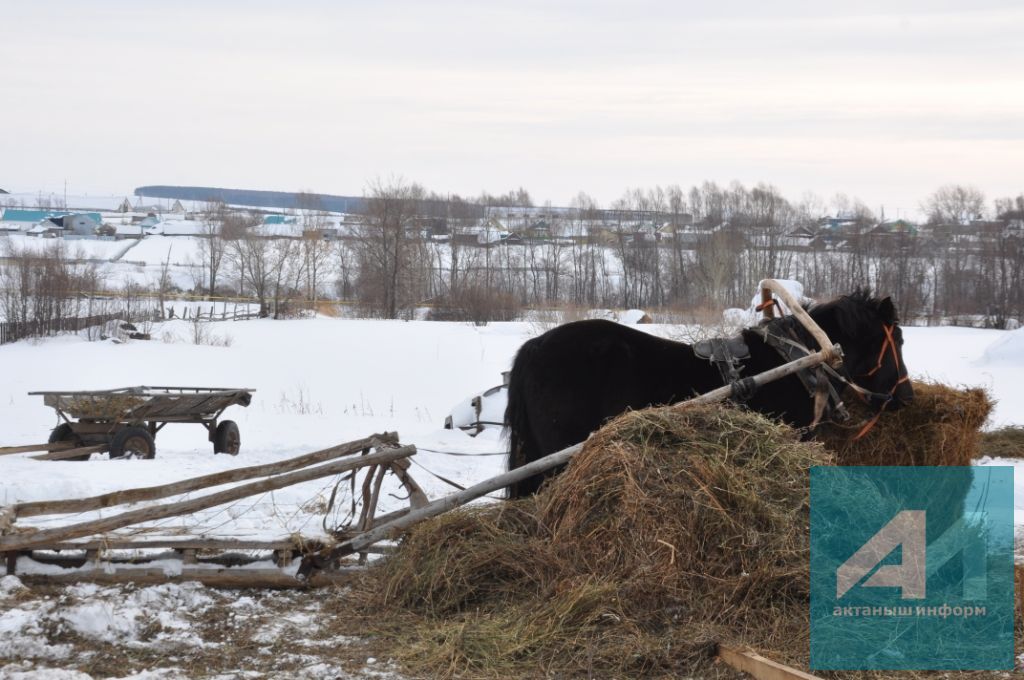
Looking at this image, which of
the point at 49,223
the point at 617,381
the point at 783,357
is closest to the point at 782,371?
the point at 783,357

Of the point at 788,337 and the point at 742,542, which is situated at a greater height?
the point at 788,337

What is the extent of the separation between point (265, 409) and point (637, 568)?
56.7 ft

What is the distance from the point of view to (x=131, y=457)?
11555 millimetres

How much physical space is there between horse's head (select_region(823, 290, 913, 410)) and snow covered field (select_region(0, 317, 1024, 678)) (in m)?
2.19

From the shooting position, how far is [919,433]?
6.70 metres

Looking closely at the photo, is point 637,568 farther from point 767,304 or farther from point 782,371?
point 767,304

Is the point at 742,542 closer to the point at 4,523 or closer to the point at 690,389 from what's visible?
the point at 690,389

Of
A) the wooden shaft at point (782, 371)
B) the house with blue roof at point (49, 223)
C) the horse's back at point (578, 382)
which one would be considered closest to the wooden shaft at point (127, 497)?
the horse's back at point (578, 382)

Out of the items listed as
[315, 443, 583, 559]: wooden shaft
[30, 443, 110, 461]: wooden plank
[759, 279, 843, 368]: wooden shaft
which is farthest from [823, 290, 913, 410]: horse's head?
Answer: [30, 443, 110, 461]: wooden plank

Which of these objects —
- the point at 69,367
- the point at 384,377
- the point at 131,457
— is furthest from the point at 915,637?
the point at 69,367

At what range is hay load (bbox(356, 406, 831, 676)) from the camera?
13.6 ft

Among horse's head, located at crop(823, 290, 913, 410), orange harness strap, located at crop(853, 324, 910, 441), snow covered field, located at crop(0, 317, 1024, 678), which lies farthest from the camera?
horse's head, located at crop(823, 290, 913, 410)

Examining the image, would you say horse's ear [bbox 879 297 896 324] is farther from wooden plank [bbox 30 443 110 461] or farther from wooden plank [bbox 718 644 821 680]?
wooden plank [bbox 30 443 110 461]

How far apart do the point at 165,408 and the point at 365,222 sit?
48.5 metres
